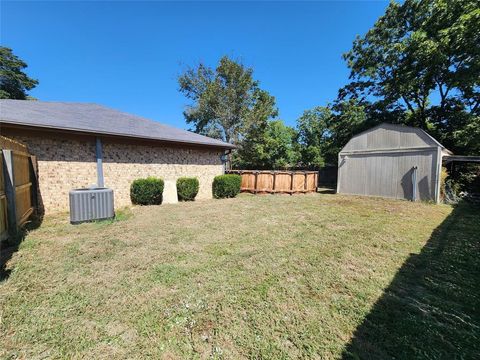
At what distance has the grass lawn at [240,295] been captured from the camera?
1992 mm

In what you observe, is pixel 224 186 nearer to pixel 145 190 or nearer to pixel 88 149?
pixel 145 190

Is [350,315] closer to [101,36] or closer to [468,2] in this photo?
[101,36]

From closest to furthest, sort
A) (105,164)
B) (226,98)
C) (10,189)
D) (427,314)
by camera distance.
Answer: (427,314) < (10,189) < (105,164) < (226,98)

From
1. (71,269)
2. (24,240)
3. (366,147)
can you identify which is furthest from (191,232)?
(366,147)

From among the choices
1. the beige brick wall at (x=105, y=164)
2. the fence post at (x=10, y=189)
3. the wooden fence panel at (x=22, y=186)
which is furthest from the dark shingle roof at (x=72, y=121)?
the fence post at (x=10, y=189)

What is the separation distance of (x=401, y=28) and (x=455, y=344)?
19.3 m

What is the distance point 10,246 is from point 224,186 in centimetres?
802

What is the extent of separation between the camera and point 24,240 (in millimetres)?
4434

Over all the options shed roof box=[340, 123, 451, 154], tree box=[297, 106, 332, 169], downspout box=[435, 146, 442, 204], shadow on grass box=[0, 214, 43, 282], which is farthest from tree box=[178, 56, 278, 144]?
shadow on grass box=[0, 214, 43, 282]

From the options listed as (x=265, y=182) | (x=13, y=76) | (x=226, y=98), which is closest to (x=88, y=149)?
(x=265, y=182)

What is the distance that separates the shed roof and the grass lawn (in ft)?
21.8

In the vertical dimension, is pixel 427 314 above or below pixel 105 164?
below

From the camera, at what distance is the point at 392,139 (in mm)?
11250

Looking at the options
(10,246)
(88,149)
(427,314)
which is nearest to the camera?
(427,314)
